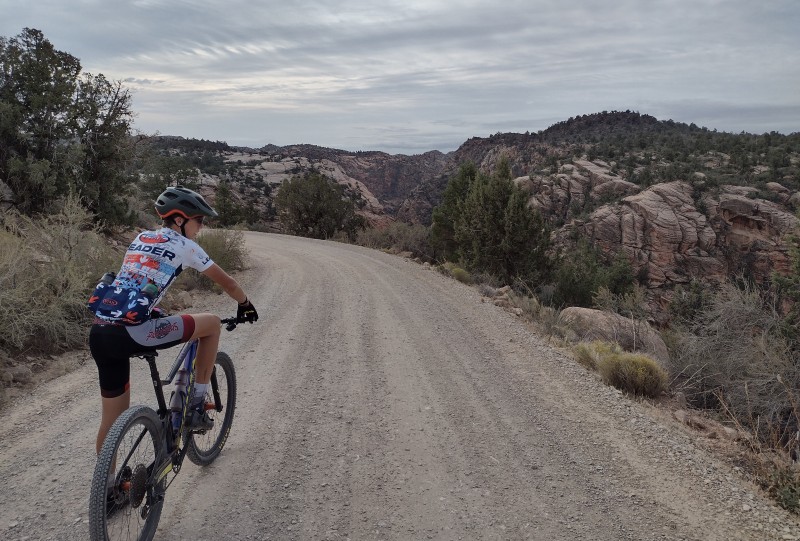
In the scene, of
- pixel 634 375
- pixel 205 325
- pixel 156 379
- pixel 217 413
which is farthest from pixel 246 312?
pixel 634 375

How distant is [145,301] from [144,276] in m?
0.16

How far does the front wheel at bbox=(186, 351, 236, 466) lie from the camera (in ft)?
12.4

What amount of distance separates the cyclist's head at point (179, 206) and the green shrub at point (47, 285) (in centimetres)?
405

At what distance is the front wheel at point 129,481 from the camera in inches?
99.1

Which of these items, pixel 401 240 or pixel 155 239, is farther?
pixel 401 240

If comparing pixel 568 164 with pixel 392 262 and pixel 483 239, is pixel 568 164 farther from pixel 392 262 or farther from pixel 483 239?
pixel 392 262

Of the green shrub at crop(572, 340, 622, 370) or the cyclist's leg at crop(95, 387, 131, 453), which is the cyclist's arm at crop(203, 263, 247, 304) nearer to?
the cyclist's leg at crop(95, 387, 131, 453)

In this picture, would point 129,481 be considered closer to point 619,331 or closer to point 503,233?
point 619,331

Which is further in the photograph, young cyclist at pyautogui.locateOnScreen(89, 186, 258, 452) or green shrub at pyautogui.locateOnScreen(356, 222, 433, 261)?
green shrub at pyautogui.locateOnScreen(356, 222, 433, 261)

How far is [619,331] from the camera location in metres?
9.33

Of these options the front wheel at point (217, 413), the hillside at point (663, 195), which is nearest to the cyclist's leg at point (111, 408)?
the front wheel at point (217, 413)

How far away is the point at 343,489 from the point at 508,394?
8.94 ft

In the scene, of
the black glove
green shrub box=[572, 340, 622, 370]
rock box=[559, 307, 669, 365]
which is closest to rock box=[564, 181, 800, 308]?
rock box=[559, 307, 669, 365]

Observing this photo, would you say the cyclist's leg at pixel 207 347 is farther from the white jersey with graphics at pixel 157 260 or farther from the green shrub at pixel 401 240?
the green shrub at pixel 401 240
